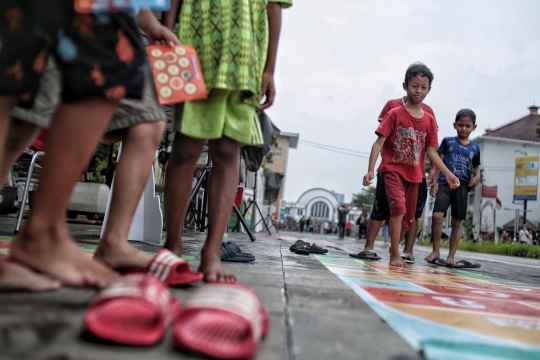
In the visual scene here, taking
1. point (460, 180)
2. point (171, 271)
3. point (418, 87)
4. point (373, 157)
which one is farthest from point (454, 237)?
point (171, 271)

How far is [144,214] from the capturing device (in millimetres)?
4051

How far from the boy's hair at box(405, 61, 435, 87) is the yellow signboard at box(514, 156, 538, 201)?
115 feet

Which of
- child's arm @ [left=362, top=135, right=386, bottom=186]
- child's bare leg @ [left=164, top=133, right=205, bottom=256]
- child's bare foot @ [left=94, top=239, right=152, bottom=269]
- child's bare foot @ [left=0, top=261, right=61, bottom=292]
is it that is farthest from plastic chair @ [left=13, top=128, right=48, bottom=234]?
child's arm @ [left=362, top=135, right=386, bottom=186]

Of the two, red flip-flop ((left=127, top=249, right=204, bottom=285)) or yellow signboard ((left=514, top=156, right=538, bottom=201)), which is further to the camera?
yellow signboard ((left=514, top=156, right=538, bottom=201))

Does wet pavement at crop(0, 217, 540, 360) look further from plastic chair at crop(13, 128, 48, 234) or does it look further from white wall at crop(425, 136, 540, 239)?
white wall at crop(425, 136, 540, 239)

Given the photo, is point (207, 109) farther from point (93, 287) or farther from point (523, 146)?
point (523, 146)

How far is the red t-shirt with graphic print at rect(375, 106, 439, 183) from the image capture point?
444 centimetres

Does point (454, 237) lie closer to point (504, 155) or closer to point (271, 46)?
point (271, 46)

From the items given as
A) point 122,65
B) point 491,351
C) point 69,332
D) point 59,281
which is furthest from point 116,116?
point 491,351

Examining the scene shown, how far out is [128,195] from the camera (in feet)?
5.77

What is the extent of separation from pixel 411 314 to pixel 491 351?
43 cm

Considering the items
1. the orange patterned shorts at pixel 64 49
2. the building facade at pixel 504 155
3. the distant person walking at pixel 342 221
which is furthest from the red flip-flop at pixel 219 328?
the building facade at pixel 504 155

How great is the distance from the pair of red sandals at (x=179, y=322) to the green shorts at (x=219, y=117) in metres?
1.21

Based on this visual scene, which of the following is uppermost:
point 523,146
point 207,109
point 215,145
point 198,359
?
point 523,146
